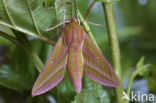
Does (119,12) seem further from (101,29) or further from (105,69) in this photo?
(105,69)

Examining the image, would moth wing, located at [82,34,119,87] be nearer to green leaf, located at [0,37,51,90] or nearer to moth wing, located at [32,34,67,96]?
moth wing, located at [32,34,67,96]

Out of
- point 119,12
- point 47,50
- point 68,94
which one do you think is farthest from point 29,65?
point 119,12

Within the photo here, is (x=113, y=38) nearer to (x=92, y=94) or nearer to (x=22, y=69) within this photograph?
(x=92, y=94)

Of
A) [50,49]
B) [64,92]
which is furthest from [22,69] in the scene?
[64,92]

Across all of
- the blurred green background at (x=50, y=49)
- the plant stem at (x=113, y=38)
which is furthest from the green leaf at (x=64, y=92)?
the plant stem at (x=113, y=38)

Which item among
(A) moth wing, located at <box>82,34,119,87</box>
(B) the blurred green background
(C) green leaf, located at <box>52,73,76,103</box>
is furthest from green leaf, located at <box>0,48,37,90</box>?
(A) moth wing, located at <box>82,34,119,87</box>

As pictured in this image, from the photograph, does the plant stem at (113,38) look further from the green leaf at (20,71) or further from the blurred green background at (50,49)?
the green leaf at (20,71)
